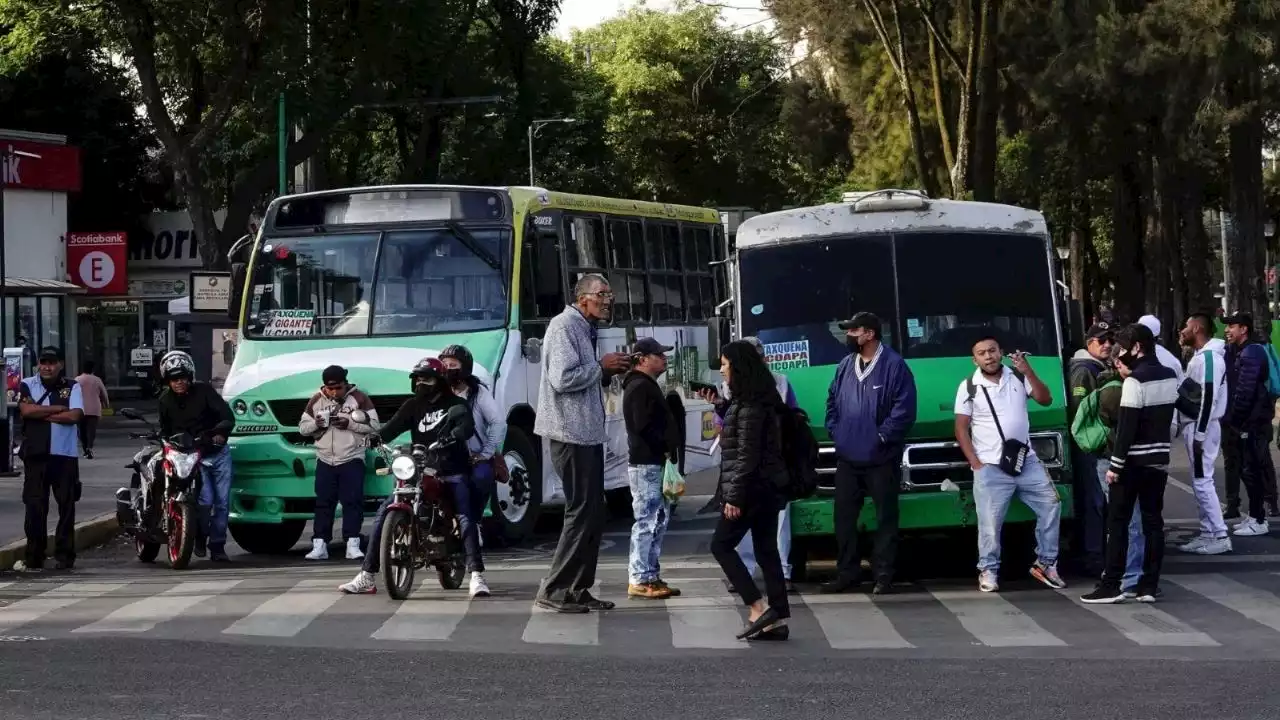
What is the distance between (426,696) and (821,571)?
6.37 meters

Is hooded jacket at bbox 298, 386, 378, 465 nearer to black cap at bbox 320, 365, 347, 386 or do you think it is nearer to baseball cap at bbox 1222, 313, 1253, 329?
black cap at bbox 320, 365, 347, 386

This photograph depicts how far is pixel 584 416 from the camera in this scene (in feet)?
40.9

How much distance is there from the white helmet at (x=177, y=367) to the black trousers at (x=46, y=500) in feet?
3.15

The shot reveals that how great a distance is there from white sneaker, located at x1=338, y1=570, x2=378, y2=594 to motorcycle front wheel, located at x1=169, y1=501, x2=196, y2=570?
2585mm

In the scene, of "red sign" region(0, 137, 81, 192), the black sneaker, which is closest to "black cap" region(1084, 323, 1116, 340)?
the black sneaker

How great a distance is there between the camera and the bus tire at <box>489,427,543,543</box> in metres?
17.3

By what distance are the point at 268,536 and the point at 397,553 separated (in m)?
4.78

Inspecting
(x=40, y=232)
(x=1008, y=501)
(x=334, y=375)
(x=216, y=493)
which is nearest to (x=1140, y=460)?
(x=1008, y=501)

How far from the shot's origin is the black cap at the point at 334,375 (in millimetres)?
16094

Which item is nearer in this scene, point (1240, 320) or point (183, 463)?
point (183, 463)

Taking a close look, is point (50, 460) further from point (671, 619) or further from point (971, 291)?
point (971, 291)

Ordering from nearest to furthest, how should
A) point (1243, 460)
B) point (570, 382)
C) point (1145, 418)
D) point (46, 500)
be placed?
point (570, 382), point (1145, 418), point (46, 500), point (1243, 460)

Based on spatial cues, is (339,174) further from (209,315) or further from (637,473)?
(637,473)

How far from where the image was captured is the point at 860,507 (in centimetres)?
1348
